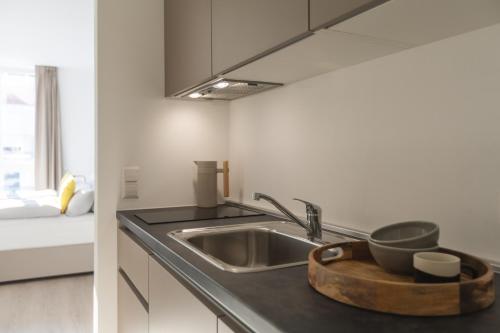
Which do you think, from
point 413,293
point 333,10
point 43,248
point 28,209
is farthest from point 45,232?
point 413,293

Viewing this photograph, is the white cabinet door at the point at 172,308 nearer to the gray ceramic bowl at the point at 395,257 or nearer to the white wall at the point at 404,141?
the gray ceramic bowl at the point at 395,257

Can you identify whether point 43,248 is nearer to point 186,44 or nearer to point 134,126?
point 134,126

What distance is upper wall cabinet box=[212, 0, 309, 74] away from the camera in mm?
1080

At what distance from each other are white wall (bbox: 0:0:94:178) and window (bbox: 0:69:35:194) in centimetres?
34

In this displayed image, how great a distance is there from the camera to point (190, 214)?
1.95 metres

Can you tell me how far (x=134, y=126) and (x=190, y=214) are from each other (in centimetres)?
57

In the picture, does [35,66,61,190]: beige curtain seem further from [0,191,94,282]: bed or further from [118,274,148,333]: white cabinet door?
[118,274,148,333]: white cabinet door

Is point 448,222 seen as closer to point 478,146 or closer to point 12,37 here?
point 478,146

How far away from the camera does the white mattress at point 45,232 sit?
11.7 feet

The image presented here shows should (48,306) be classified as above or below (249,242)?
below

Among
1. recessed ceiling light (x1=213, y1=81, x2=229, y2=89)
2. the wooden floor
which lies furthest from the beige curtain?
recessed ceiling light (x1=213, y1=81, x2=229, y2=89)

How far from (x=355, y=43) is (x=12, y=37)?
5.38 meters

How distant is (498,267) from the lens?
97cm

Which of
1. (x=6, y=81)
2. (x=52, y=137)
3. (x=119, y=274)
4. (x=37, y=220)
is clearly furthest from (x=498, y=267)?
(x=6, y=81)
